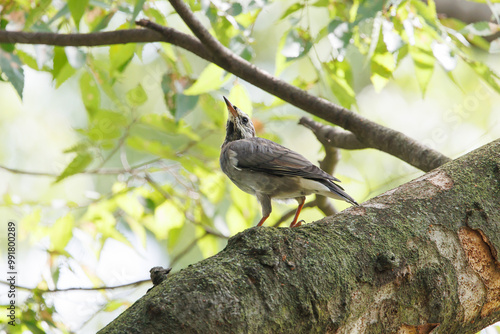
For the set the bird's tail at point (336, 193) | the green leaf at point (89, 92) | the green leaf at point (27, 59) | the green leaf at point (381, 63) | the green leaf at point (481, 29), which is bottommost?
the bird's tail at point (336, 193)

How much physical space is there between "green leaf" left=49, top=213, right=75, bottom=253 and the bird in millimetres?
1483

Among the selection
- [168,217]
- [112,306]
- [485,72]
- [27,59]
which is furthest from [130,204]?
[485,72]

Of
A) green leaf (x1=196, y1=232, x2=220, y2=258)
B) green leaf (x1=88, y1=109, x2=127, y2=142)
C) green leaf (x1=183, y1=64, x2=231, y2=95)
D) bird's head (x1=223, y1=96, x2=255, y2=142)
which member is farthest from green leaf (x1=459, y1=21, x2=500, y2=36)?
green leaf (x1=196, y1=232, x2=220, y2=258)

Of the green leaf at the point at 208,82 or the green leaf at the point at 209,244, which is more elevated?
the green leaf at the point at 208,82

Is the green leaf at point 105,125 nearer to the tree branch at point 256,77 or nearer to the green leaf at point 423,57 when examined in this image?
the tree branch at point 256,77

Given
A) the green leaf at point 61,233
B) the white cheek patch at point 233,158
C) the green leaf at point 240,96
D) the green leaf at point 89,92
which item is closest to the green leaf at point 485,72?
the green leaf at point 240,96

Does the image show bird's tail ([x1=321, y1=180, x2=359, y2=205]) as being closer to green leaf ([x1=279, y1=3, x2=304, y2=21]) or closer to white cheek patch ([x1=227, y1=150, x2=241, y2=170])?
white cheek patch ([x1=227, y1=150, x2=241, y2=170])

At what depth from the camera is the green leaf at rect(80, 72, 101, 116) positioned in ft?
13.0

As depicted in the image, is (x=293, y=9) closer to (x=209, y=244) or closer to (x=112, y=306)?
(x=209, y=244)

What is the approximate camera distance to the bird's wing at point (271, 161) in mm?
3951

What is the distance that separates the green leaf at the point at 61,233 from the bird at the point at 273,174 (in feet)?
4.86

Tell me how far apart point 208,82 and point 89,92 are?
1.03m

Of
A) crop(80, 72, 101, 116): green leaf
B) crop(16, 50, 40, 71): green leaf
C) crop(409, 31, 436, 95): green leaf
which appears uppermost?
crop(16, 50, 40, 71): green leaf

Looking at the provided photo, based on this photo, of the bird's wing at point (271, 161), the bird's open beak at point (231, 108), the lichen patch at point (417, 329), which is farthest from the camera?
the bird's open beak at point (231, 108)
